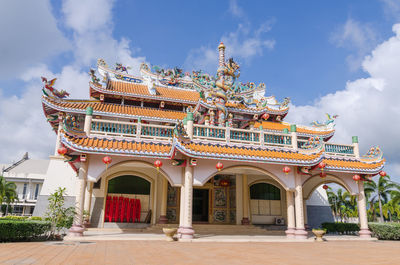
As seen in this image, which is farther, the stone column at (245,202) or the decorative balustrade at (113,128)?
the stone column at (245,202)

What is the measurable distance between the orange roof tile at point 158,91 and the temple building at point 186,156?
8 cm

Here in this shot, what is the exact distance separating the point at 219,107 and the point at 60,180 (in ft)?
32.5

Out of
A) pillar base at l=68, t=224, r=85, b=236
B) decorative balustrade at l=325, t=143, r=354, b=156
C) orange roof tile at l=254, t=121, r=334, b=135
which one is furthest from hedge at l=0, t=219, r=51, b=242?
orange roof tile at l=254, t=121, r=334, b=135

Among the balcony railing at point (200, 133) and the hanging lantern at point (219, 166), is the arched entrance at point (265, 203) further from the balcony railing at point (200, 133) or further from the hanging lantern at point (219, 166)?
the hanging lantern at point (219, 166)

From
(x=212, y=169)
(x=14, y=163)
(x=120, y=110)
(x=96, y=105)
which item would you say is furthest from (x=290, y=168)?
(x=14, y=163)

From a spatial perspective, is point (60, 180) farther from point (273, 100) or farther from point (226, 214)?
point (273, 100)

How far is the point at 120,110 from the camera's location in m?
17.4

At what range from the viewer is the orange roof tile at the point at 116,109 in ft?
53.5

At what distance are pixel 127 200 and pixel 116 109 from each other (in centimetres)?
571

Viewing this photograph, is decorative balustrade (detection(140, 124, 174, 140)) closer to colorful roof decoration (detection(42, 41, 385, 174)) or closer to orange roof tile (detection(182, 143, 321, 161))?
colorful roof decoration (detection(42, 41, 385, 174))

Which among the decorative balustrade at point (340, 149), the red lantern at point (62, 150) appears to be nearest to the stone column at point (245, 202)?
the decorative balustrade at point (340, 149)

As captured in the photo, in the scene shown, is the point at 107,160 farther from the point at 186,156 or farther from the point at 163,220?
the point at 163,220

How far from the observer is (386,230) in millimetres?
13219

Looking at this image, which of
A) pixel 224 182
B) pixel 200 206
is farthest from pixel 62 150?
pixel 224 182
